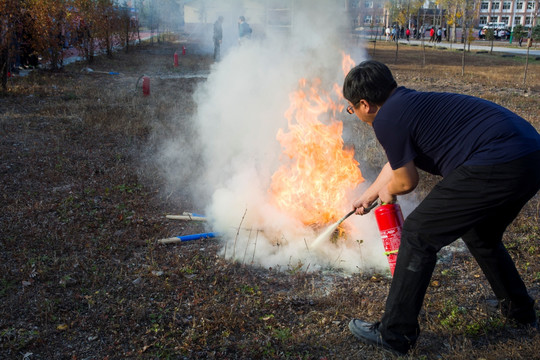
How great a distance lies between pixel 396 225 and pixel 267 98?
427cm

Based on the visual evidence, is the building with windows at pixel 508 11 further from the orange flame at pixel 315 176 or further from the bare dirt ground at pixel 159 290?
the bare dirt ground at pixel 159 290

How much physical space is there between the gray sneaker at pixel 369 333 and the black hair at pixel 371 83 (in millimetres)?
1394

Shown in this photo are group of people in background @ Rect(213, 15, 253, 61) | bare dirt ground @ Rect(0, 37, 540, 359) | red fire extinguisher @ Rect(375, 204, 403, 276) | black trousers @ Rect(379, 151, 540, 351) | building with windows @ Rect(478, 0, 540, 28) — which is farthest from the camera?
building with windows @ Rect(478, 0, 540, 28)

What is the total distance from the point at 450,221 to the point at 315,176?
236 centimetres

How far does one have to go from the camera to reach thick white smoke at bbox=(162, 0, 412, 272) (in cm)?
414

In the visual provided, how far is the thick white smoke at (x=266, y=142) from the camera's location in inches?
163

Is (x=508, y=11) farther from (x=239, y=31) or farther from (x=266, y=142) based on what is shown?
(x=266, y=142)

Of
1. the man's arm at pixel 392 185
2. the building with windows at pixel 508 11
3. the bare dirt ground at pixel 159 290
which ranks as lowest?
the bare dirt ground at pixel 159 290

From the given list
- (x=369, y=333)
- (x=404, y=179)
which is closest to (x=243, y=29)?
(x=404, y=179)

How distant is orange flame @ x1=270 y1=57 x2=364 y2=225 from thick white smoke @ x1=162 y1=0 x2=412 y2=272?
14 cm

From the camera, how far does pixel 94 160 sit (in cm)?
652

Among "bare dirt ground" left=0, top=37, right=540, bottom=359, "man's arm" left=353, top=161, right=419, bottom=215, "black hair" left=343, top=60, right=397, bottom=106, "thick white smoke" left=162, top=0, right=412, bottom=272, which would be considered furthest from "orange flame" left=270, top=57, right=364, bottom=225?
"black hair" left=343, top=60, right=397, bottom=106

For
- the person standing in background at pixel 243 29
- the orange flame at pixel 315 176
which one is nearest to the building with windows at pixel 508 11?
the person standing in background at pixel 243 29

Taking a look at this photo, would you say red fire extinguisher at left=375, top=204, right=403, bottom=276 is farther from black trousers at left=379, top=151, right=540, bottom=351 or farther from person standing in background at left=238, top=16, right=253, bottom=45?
person standing in background at left=238, top=16, right=253, bottom=45
